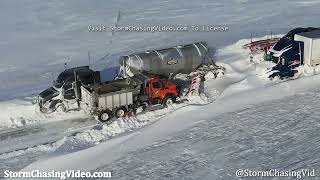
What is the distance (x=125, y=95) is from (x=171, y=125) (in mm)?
2450

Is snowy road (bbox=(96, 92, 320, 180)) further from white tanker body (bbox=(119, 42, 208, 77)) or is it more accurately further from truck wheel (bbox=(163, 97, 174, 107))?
white tanker body (bbox=(119, 42, 208, 77))

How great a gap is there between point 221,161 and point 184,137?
2428mm

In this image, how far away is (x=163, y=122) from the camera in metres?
22.1

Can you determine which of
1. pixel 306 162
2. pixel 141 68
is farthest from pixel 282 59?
pixel 306 162

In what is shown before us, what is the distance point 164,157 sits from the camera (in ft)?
63.1

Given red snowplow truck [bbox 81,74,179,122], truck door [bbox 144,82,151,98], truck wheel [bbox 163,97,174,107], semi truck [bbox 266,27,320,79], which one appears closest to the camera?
red snowplow truck [bbox 81,74,179,122]

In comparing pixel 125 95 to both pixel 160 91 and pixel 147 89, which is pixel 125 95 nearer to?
pixel 147 89

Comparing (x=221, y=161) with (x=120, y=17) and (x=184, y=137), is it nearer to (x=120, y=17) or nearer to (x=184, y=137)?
(x=184, y=137)

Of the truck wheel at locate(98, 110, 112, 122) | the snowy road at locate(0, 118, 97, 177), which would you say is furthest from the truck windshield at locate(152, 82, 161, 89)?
the snowy road at locate(0, 118, 97, 177)

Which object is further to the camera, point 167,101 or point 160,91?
point 167,101

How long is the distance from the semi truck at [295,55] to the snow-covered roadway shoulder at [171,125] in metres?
0.92

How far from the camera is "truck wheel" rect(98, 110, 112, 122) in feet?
72.0

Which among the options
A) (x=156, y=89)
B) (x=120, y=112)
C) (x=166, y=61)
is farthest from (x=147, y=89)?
(x=166, y=61)

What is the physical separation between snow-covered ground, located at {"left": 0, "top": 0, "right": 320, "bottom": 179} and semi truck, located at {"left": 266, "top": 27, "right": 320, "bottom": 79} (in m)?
0.74
